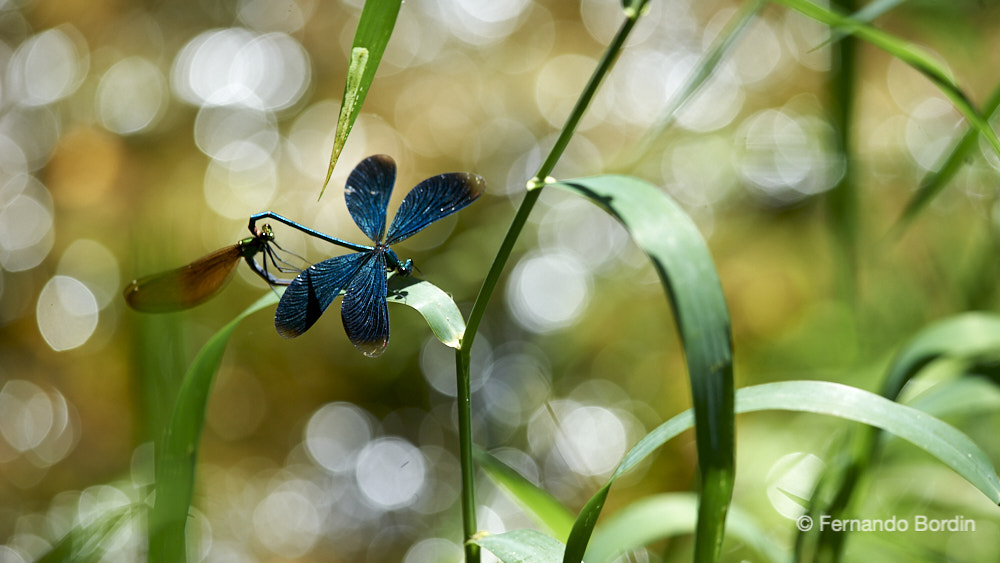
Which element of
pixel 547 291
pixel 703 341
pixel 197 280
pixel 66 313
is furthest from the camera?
pixel 547 291

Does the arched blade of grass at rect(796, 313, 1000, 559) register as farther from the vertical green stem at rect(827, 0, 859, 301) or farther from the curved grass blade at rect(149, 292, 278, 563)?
the curved grass blade at rect(149, 292, 278, 563)

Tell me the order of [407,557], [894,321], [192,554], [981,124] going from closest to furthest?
1. [981,124]
2. [192,554]
3. [894,321]
4. [407,557]

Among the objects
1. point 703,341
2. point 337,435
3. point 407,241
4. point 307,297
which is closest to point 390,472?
point 337,435

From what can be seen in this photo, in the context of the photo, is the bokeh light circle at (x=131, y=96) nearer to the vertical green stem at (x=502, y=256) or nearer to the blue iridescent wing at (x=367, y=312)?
the blue iridescent wing at (x=367, y=312)

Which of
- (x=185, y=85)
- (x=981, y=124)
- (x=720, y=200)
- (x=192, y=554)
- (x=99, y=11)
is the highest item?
(x=99, y=11)

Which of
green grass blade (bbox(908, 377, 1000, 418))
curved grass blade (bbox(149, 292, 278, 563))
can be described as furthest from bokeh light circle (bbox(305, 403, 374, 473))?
green grass blade (bbox(908, 377, 1000, 418))

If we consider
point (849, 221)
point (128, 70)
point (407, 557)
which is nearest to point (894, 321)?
point (849, 221)

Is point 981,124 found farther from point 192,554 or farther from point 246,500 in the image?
point 246,500

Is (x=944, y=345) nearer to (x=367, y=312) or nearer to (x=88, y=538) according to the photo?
(x=367, y=312)
